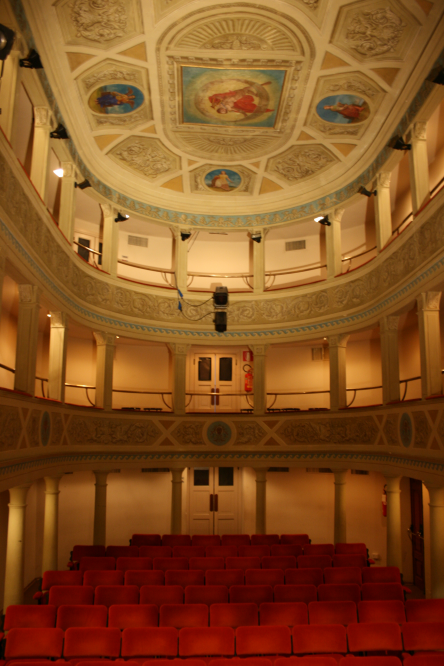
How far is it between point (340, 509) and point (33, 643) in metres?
8.12

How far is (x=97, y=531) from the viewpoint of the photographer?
40.0 ft

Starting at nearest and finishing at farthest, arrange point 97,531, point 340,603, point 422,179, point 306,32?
point 340,603
point 306,32
point 422,179
point 97,531

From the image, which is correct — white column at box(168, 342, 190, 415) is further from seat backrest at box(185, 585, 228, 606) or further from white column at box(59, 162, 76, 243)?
seat backrest at box(185, 585, 228, 606)

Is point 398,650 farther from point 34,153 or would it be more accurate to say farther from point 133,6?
point 133,6

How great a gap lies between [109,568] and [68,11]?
30.2ft

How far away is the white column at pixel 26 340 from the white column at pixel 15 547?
5.74ft

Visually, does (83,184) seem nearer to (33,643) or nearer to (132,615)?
(132,615)

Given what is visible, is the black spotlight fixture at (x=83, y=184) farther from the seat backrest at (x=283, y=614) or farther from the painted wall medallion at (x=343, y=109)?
the seat backrest at (x=283, y=614)

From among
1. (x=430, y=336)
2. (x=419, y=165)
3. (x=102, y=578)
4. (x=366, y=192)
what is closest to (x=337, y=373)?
(x=430, y=336)

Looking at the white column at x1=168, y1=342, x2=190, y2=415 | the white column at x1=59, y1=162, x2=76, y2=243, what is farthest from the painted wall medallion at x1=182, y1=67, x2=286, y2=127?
the white column at x1=168, y1=342, x2=190, y2=415

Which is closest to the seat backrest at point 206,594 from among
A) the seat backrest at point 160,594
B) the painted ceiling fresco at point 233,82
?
the seat backrest at point 160,594

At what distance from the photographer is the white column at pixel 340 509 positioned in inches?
487

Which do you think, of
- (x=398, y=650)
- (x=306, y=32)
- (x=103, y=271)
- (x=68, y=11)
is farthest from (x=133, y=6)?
(x=398, y=650)

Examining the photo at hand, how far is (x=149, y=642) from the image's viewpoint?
20.1ft
